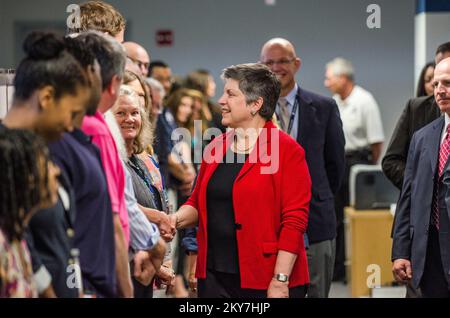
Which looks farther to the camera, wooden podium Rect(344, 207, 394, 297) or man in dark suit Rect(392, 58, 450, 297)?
wooden podium Rect(344, 207, 394, 297)

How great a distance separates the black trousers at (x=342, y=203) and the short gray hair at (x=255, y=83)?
386cm

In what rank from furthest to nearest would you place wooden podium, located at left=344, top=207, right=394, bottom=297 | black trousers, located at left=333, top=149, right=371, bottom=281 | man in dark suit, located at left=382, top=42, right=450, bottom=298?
black trousers, located at left=333, top=149, right=371, bottom=281 < wooden podium, located at left=344, top=207, right=394, bottom=297 < man in dark suit, located at left=382, top=42, right=450, bottom=298

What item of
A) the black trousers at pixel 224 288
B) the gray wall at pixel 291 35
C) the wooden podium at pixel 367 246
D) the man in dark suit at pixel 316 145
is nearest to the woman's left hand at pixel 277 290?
the black trousers at pixel 224 288

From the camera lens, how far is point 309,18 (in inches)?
335

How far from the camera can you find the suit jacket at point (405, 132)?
4.42 metres

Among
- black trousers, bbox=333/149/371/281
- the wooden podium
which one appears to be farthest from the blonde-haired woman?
black trousers, bbox=333/149/371/281

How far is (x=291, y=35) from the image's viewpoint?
328 inches

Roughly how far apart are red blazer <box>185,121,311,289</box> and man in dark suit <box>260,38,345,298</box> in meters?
1.06

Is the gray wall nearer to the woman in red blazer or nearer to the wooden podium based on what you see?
the wooden podium

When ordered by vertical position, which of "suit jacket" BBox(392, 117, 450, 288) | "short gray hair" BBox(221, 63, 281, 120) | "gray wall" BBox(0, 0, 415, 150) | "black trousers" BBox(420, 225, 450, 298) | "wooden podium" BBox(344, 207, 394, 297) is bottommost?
"wooden podium" BBox(344, 207, 394, 297)

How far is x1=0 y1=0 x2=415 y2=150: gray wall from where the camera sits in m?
8.27

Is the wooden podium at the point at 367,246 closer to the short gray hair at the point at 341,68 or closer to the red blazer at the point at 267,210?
the short gray hair at the point at 341,68
